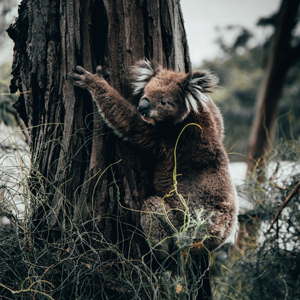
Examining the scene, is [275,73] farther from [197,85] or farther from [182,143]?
[182,143]

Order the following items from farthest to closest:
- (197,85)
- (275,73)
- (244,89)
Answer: (244,89), (275,73), (197,85)

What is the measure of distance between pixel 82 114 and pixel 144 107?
0.43 meters

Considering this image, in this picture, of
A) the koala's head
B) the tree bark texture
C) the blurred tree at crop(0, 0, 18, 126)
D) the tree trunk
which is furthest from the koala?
the tree bark texture

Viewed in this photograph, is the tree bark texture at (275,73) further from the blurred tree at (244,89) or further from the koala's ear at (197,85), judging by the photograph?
the blurred tree at (244,89)

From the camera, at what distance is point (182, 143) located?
2.05 meters

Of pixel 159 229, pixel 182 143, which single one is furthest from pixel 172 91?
pixel 159 229

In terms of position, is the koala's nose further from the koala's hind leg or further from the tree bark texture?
the tree bark texture

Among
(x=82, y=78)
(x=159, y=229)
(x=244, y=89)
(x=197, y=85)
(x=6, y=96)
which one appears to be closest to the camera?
(x=82, y=78)

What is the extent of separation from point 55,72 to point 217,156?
133cm

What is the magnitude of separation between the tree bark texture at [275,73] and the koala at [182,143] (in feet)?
10.1

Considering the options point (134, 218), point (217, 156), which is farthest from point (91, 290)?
point (217, 156)

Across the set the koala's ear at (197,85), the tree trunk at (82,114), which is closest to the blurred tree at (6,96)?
the tree trunk at (82,114)

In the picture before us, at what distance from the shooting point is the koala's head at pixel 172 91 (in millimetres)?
1976

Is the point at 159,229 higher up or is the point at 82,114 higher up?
the point at 82,114
